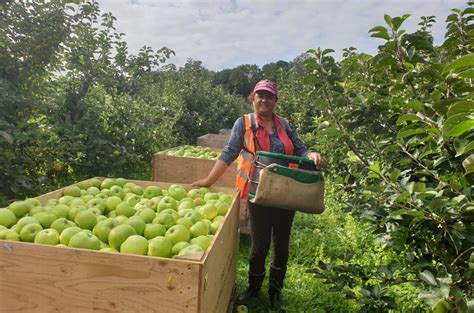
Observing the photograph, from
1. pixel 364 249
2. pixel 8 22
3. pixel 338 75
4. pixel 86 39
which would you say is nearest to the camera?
pixel 338 75

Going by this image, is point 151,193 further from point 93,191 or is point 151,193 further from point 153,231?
point 153,231

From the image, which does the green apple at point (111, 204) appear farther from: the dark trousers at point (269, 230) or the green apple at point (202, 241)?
the dark trousers at point (269, 230)

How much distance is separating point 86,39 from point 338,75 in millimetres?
4751

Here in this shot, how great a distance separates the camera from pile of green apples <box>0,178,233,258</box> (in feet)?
6.32

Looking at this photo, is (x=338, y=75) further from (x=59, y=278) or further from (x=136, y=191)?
(x=136, y=191)

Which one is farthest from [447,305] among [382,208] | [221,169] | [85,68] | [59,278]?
[85,68]

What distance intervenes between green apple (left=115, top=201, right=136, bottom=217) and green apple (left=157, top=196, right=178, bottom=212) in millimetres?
184

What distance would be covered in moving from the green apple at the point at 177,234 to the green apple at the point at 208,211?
0.41 meters

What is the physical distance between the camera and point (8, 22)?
3.75 m

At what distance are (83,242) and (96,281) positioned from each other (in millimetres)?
244

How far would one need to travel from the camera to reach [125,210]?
245 centimetres

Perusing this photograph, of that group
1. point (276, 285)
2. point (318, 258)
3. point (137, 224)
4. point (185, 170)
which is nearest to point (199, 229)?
point (137, 224)

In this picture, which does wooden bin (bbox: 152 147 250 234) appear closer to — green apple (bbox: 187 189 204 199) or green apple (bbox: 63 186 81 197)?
green apple (bbox: 187 189 204 199)

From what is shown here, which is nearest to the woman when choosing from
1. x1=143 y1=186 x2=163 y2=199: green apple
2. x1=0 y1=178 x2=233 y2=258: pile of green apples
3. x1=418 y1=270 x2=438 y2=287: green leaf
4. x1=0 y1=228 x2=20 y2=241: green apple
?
x1=0 y1=178 x2=233 y2=258: pile of green apples
